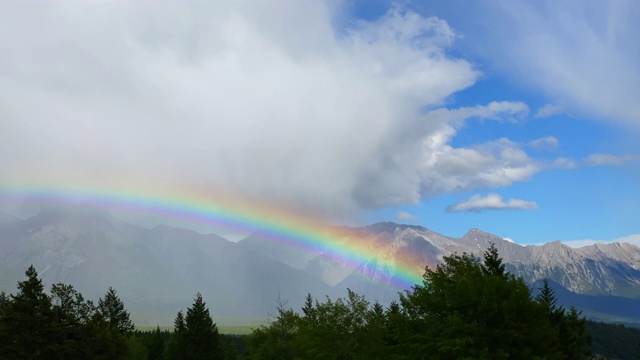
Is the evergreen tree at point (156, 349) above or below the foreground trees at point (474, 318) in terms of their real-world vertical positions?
below

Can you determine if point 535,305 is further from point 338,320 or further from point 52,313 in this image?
point 52,313

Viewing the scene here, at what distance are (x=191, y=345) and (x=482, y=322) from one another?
52664mm

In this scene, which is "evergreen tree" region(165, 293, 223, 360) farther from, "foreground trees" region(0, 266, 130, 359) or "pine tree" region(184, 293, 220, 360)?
"foreground trees" region(0, 266, 130, 359)

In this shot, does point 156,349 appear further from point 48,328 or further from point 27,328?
point 27,328

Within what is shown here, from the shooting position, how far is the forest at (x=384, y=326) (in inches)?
1174

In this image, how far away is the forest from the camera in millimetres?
29828

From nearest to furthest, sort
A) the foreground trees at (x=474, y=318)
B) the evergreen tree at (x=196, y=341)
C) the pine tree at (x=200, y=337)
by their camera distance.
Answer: the foreground trees at (x=474, y=318), the evergreen tree at (x=196, y=341), the pine tree at (x=200, y=337)

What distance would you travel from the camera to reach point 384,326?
164 feet

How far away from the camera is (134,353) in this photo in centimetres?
8481

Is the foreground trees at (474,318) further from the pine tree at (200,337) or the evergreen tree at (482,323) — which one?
the pine tree at (200,337)

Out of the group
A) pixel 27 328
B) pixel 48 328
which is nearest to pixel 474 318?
pixel 48 328

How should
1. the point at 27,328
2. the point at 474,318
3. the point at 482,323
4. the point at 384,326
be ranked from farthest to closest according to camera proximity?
the point at 384,326
the point at 27,328
the point at 474,318
the point at 482,323

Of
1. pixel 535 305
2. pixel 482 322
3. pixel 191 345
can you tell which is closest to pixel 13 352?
pixel 191 345

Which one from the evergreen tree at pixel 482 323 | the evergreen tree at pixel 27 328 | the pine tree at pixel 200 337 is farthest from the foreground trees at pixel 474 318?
the pine tree at pixel 200 337
